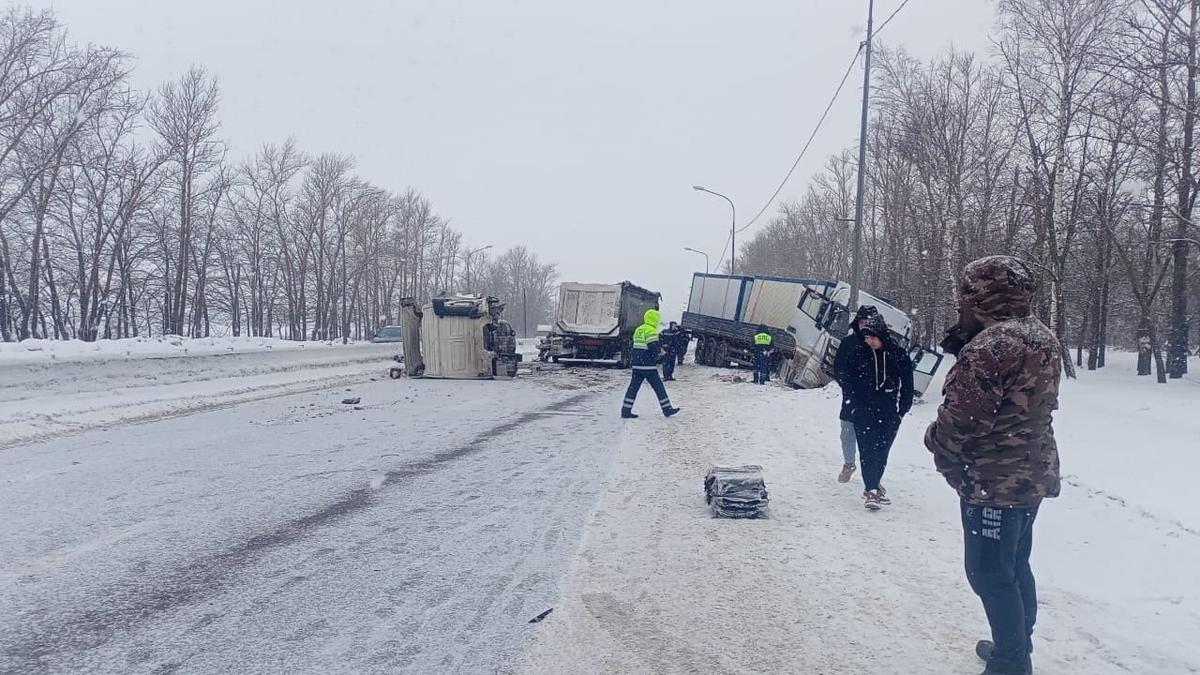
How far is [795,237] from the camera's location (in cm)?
6931

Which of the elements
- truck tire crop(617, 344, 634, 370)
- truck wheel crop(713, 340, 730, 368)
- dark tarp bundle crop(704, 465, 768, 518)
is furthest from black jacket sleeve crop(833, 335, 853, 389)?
truck wheel crop(713, 340, 730, 368)

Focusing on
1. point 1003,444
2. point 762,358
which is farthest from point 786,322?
point 1003,444

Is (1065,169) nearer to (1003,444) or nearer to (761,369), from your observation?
(761,369)

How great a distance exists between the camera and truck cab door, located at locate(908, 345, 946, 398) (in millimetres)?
16562

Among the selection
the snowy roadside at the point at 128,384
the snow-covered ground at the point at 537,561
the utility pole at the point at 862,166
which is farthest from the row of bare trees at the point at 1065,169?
the snowy roadside at the point at 128,384

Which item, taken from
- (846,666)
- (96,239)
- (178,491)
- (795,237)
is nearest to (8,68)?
(96,239)

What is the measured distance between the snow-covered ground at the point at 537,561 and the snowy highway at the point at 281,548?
0.02 meters

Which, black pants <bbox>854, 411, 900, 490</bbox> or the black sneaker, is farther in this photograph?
black pants <bbox>854, 411, 900, 490</bbox>

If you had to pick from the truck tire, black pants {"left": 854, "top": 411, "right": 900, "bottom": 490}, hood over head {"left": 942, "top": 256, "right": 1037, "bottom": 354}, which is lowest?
the truck tire

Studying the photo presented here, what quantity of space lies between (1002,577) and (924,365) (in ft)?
48.4

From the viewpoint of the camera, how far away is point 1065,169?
920 inches

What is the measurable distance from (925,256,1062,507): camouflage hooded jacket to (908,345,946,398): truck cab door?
13755mm

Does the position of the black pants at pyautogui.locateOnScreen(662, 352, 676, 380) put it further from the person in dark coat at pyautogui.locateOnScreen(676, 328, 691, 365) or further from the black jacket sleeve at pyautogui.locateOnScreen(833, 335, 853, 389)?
the black jacket sleeve at pyautogui.locateOnScreen(833, 335, 853, 389)

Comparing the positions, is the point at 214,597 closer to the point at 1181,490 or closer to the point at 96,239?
the point at 1181,490
